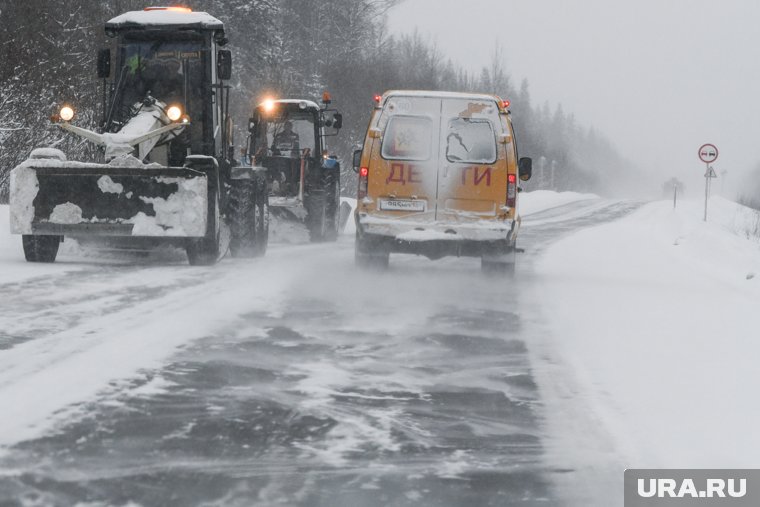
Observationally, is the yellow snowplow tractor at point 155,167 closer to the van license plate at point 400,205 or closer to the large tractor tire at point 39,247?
the large tractor tire at point 39,247

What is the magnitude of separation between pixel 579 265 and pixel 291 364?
9.70 meters

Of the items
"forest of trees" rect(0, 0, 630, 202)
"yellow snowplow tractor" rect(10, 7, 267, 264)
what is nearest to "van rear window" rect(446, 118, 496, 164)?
"yellow snowplow tractor" rect(10, 7, 267, 264)

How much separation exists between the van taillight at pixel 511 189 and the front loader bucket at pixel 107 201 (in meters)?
3.40

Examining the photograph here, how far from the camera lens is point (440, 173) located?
12156 mm

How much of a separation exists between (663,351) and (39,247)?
25.3 feet

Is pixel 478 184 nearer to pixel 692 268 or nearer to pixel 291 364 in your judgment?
pixel 692 268

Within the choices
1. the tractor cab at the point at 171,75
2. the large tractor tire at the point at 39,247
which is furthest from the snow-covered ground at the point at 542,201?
→ the large tractor tire at the point at 39,247

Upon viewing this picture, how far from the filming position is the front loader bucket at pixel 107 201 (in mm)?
12125

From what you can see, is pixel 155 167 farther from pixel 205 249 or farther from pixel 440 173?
pixel 440 173

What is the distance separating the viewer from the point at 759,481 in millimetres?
4062

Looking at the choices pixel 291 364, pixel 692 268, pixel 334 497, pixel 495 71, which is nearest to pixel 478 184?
pixel 692 268

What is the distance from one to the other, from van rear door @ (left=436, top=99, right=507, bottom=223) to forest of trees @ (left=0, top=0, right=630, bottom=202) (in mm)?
11074

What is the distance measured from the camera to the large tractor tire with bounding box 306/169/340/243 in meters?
18.9

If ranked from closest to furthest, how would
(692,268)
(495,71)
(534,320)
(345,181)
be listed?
(534,320)
(692,268)
(345,181)
(495,71)
